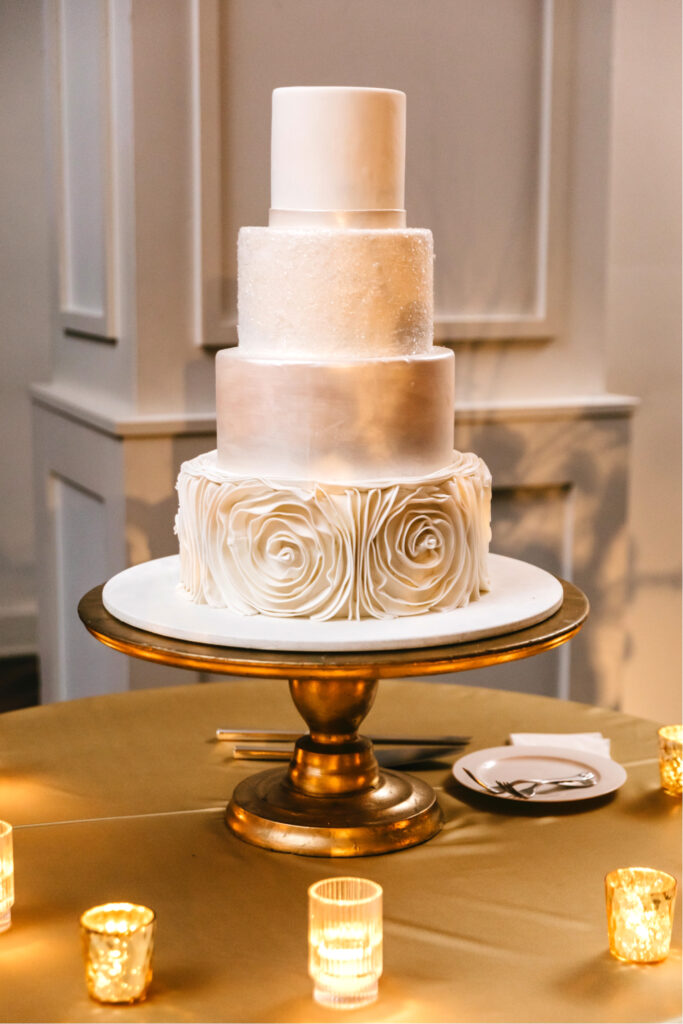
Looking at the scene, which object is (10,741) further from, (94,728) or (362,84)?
(362,84)

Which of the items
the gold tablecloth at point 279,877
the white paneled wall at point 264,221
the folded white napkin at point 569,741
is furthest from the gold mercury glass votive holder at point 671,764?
the white paneled wall at point 264,221

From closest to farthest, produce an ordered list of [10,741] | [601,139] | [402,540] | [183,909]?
[183,909], [402,540], [10,741], [601,139]

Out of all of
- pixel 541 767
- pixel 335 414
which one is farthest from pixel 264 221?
pixel 541 767

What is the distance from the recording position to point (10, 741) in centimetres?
199

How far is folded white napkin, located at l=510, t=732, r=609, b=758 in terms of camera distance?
6.39 ft

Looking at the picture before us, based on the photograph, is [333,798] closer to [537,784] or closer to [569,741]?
[537,784]

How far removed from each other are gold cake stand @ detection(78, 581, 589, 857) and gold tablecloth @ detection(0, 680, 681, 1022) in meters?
0.03

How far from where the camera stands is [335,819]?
5.26ft

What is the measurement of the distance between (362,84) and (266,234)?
4.61ft

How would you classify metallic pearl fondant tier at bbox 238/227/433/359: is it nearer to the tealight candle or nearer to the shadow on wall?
the tealight candle

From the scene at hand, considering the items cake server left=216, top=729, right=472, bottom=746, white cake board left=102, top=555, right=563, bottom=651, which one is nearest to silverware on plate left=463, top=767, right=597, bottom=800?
cake server left=216, top=729, right=472, bottom=746

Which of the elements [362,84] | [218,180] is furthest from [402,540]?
[362,84]

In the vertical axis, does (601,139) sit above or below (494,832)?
above

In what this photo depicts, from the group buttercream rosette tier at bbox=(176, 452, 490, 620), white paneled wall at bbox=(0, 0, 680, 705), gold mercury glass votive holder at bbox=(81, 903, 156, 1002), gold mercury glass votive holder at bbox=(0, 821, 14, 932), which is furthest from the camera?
white paneled wall at bbox=(0, 0, 680, 705)
